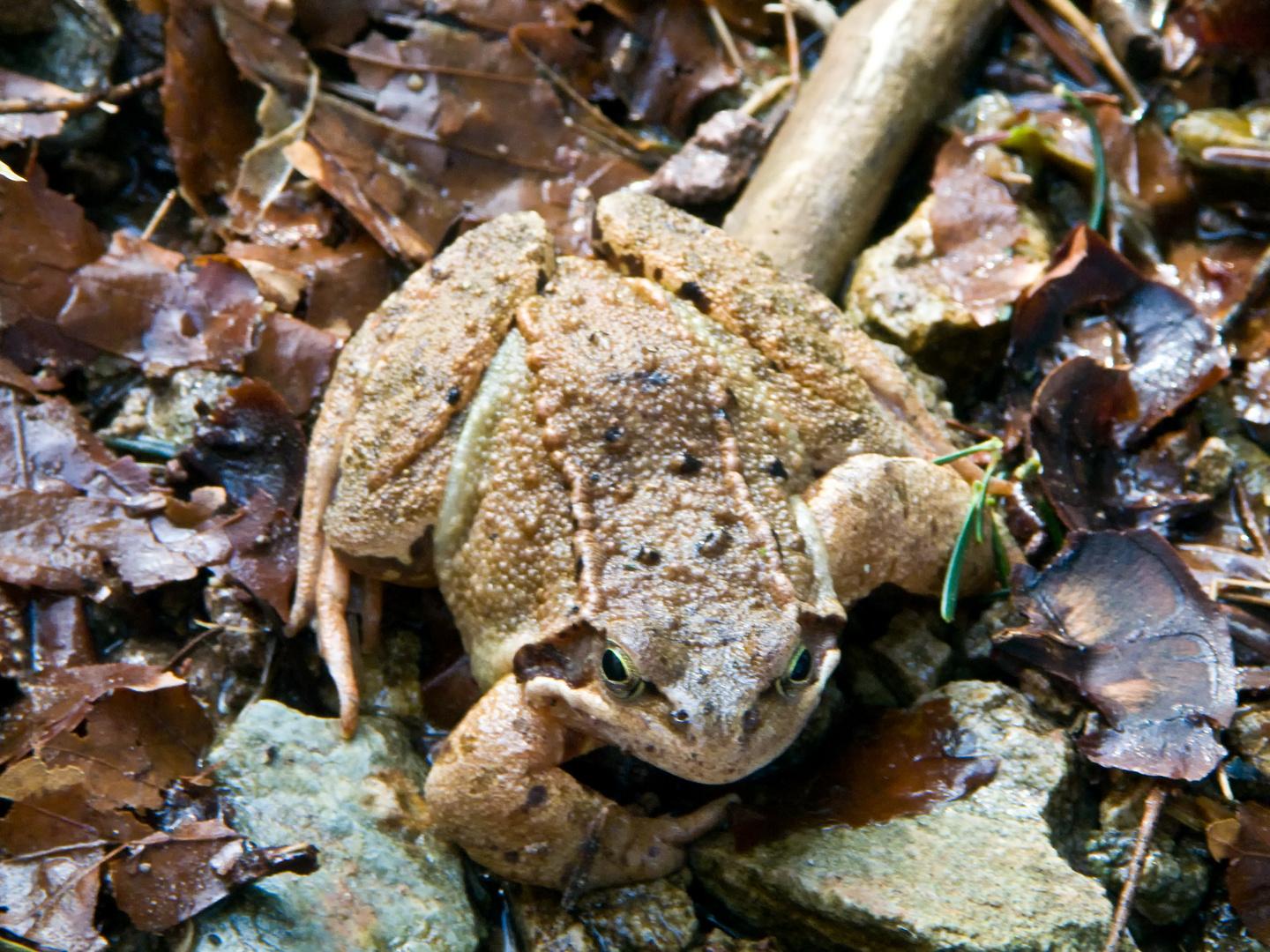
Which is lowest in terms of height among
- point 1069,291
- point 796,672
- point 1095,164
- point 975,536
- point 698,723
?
point 698,723

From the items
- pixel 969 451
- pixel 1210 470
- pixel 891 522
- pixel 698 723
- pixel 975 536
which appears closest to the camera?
pixel 698 723

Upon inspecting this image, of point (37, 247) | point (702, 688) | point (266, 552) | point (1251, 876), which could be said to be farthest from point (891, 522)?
point (37, 247)

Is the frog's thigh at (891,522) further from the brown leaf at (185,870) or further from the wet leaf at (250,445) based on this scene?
the wet leaf at (250,445)

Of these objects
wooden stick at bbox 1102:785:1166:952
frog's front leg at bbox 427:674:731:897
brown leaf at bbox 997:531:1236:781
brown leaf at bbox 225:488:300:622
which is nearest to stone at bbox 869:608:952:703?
brown leaf at bbox 997:531:1236:781

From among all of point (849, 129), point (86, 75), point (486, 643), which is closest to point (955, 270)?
point (849, 129)

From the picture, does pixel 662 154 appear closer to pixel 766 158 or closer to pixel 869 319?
pixel 766 158

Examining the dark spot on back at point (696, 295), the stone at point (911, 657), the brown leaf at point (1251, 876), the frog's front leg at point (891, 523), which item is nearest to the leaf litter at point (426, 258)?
the brown leaf at point (1251, 876)

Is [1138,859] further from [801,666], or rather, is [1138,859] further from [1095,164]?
[1095,164]
